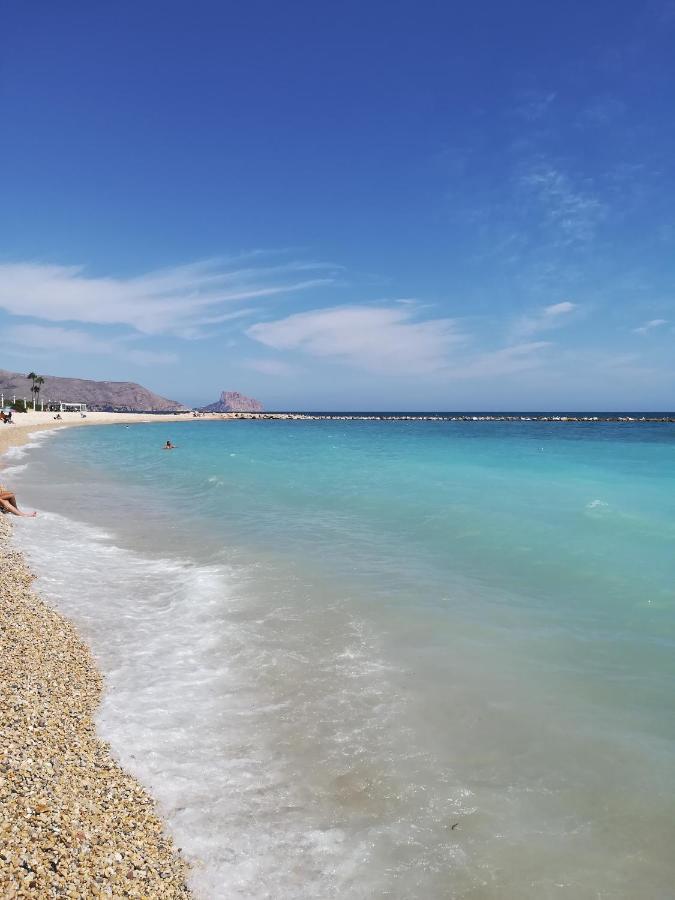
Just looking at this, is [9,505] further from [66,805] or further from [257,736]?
[66,805]

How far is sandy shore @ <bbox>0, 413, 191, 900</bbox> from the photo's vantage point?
10.8 feet

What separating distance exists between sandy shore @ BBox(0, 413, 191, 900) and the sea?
260mm

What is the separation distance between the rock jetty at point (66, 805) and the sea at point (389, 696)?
A: 0.28 metres

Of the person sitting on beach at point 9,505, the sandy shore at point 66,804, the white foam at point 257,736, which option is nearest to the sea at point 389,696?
the white foam at point 257,736

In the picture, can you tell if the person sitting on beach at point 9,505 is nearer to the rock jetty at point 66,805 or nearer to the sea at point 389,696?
the sea at point 389,696

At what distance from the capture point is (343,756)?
17.1 feet

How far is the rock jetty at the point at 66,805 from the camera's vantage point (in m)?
3.28

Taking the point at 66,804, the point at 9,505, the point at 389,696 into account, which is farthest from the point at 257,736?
the point at 9,505

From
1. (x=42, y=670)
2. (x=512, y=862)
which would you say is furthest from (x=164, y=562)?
(x=512, y=862)

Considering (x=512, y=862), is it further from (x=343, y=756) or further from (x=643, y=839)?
(x=343, y=756)

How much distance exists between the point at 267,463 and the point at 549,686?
29.9 metres

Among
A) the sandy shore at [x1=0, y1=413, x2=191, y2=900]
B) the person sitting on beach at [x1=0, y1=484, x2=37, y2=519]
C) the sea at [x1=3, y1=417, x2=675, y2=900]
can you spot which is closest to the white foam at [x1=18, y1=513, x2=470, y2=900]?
the sea at [x1=3, y1=417, x2=675, y2=900]

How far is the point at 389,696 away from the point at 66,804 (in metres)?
3.66

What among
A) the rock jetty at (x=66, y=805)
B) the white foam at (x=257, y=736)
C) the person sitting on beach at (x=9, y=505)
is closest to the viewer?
the rock jetty at (x=66, y=805)
